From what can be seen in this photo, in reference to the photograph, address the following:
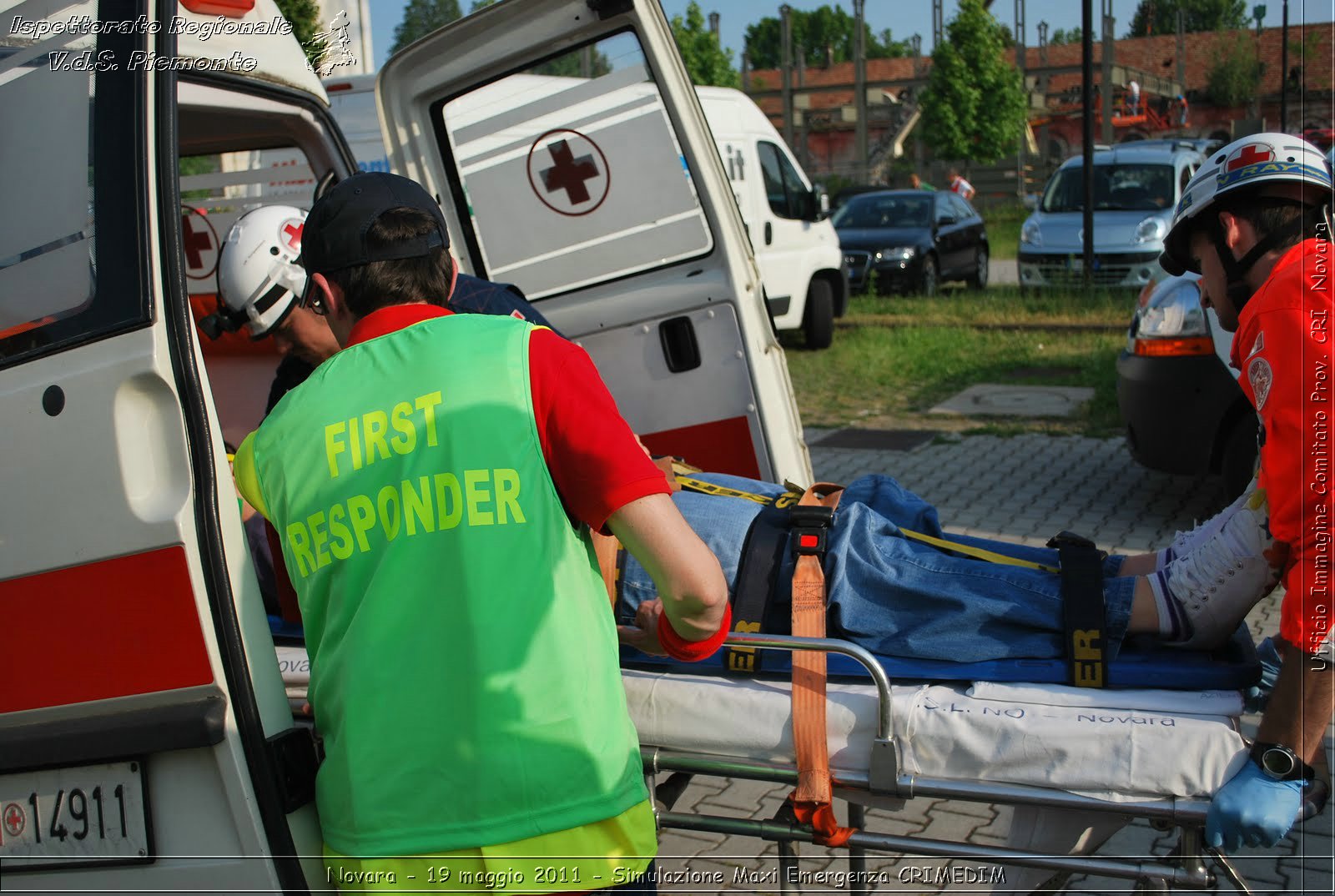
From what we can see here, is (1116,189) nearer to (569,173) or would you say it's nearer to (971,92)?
(569,173)

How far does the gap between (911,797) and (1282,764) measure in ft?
2.23

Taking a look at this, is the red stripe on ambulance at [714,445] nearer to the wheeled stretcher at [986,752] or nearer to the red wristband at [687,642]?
the wheeled stretcher at [986,752]

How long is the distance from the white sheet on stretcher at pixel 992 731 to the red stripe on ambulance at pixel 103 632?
3.33 feet

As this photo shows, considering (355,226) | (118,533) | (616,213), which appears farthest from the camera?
(616,213)

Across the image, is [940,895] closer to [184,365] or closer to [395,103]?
[184,365]

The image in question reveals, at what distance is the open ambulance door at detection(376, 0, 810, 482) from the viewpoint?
3.91m

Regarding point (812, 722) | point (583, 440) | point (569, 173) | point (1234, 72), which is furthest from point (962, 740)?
point (1234, 72)

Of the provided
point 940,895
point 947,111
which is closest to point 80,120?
point 940,895

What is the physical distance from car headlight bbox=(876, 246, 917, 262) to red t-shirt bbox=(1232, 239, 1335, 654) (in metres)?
14.3

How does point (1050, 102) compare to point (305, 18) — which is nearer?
point (305, 18)

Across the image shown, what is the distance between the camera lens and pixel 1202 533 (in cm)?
267

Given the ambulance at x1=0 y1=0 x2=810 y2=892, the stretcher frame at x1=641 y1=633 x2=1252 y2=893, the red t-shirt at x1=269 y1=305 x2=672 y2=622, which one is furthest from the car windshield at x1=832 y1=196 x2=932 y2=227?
the red t-shirt at x1=269 y1=305 x2=672 y2=622

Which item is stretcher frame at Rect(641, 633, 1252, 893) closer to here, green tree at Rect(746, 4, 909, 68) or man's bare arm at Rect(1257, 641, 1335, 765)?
man's bare arm at Rect(1257, 641, 1335, 765)

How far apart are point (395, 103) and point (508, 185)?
0.50 m
